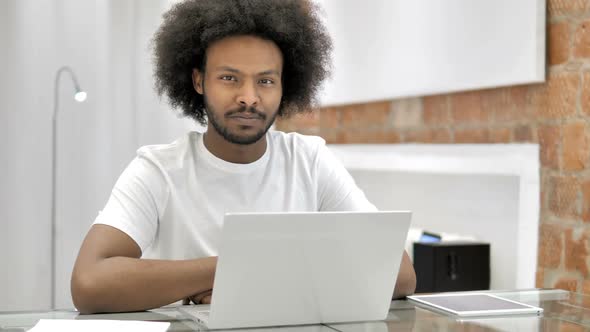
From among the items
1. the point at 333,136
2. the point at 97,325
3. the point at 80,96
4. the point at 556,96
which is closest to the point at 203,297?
the point at 97,325

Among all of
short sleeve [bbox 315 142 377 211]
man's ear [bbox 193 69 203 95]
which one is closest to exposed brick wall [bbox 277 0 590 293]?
short sleeve [bbox 315 142 377 211]

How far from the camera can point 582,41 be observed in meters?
2.54

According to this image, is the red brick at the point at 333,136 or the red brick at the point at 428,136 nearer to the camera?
the red brick at the point at 428,136

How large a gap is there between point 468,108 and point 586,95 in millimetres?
683

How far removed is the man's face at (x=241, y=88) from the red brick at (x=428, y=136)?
1.52m

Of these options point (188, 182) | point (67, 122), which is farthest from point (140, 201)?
point (67, 122)

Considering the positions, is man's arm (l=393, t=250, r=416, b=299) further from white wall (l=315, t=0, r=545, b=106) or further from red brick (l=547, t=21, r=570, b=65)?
red brick (l=547, t=21, r=570, b=65)

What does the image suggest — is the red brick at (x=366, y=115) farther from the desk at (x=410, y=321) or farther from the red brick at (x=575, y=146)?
the desk at (x=410, y=321)

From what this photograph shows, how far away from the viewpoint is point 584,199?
256 centimetres

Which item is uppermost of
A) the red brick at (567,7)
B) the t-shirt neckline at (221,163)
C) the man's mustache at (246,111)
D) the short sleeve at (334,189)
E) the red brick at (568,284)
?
the red brick at (567,7)

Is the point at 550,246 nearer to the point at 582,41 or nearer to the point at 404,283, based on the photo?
the point at 582,41

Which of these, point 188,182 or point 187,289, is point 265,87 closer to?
point 188,182

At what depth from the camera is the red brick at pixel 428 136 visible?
3329 mm

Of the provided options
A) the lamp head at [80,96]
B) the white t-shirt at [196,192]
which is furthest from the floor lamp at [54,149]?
the white t-shirt at [196,192]
